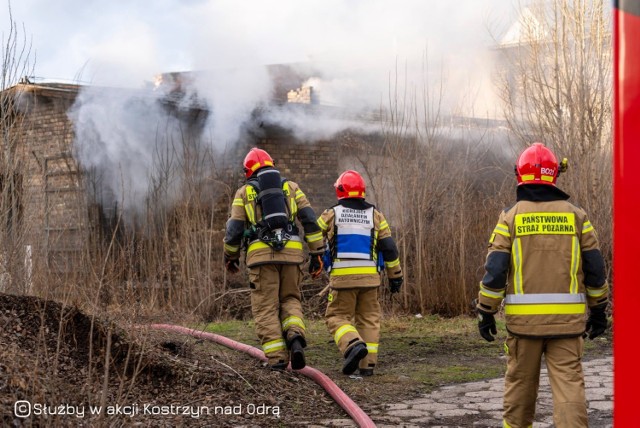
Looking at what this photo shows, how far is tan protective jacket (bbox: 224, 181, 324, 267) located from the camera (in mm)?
6508

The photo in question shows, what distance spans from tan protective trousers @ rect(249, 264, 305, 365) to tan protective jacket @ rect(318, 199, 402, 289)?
0.40 metres

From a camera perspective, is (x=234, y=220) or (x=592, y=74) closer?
(x=234, y=220)

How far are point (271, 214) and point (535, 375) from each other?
2.97 m

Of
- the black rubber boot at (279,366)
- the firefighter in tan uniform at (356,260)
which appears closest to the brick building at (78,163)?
the firefighter in tan uniform at (356,260)

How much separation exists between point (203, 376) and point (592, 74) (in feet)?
25.7

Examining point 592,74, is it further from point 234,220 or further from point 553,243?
point 553,243

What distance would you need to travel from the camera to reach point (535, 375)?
4074mm

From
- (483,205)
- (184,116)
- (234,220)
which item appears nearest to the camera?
(234,220)

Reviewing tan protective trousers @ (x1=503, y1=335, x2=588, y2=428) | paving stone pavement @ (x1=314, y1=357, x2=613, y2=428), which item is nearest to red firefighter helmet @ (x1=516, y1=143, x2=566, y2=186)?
tan protective trousers @ (x1=503, y1=335, x2=588, y2=428)

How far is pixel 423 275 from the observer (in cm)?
1087

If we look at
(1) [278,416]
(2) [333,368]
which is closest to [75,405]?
(1) [278,416]

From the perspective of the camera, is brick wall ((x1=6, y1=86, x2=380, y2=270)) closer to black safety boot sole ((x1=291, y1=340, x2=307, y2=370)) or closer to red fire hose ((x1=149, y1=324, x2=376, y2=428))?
red fire hose ((x1=149, y1=324, x2=376, y2=428))

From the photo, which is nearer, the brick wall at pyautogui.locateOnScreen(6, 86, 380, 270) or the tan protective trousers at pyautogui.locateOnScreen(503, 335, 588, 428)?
the tan protective trousers at pyautogui.locateOnScreen(503, 335, 588, 428)

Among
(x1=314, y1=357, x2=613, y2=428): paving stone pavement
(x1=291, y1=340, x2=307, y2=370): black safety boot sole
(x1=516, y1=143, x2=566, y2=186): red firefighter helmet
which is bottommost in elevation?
(x1=314, y1=357, x2=613, y2=428): paving stone pavement
